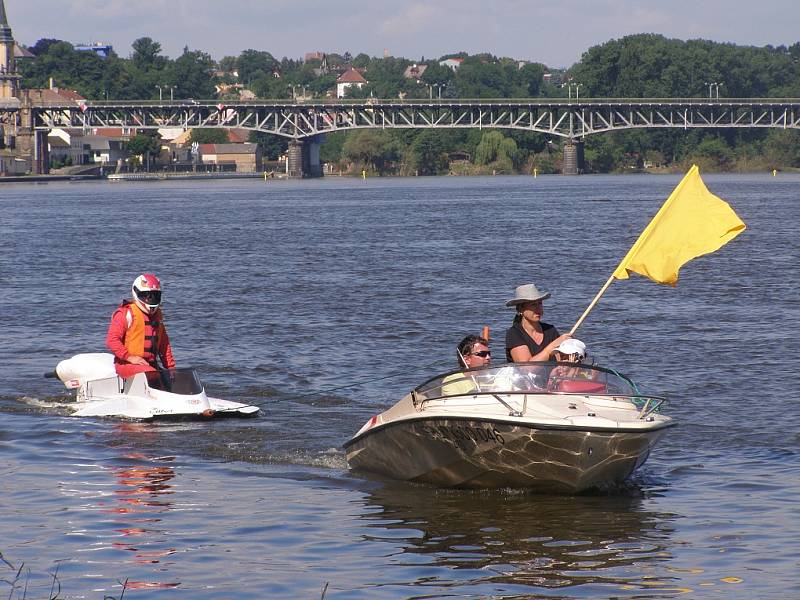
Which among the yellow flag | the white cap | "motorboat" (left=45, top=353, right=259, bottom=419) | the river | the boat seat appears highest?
the yellow flag

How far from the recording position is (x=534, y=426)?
1284cm

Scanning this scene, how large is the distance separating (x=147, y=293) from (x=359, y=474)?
147 inches

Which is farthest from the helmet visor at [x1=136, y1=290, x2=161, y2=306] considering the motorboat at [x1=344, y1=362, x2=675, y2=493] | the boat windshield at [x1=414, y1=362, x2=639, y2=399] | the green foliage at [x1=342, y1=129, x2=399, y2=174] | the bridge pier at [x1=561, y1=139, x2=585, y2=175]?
the green foliage at [x1=342, y1=129, x2=399, y2=174]

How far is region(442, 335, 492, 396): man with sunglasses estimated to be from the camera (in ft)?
44.0

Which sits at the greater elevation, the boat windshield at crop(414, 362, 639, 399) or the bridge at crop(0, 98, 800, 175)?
the bridge at crop(0, 98, 800, 175)

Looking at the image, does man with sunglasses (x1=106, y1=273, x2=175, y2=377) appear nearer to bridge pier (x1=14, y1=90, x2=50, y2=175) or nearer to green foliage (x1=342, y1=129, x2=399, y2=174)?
bridge pier (x1=14, y1=90, x2=50, y2=175)

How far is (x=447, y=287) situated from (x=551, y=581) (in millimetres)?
26372

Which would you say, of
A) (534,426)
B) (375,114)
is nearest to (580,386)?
(534,426)

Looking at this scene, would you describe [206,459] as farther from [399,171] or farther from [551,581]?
[399,171]

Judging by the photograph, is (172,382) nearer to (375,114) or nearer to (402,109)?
(375,114)

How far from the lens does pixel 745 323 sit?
28328 mm

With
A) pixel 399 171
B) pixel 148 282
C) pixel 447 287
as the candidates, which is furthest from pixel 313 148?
pixel 148 282

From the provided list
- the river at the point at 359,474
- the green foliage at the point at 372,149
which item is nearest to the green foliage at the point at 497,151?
the green foliage at the point at 372,149

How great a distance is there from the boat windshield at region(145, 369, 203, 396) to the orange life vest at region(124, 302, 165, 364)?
20cm
